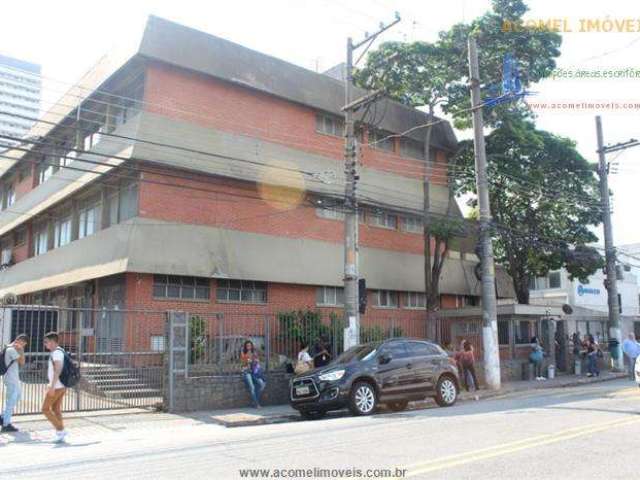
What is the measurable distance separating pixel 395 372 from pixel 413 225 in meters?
15.4

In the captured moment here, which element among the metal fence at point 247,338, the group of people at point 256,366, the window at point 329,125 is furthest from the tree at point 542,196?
the group of people at point 256,366

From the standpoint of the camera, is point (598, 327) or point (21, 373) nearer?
point (21, 373)

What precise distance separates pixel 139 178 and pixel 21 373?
783cm

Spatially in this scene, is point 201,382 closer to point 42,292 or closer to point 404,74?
point 42,292

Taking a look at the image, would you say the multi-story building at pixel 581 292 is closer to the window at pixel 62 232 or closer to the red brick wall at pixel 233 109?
the red brick wall at pixel 233 109

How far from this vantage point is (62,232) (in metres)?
26.8

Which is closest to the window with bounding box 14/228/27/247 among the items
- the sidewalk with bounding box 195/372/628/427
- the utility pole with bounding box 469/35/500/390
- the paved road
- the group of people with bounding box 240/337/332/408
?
the group of people with bounding box 240/337/332/408

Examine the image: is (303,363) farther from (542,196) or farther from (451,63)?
(542,196)

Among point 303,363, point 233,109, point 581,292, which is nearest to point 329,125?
point 233,109

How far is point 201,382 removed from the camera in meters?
15.6

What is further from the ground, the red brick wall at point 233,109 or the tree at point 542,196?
the red brick wall at point 233,109

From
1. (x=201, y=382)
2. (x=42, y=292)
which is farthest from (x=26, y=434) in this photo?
(x=42, y=292)

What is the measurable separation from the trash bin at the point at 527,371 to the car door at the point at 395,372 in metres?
10.7

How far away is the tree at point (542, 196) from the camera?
27.6 metres
